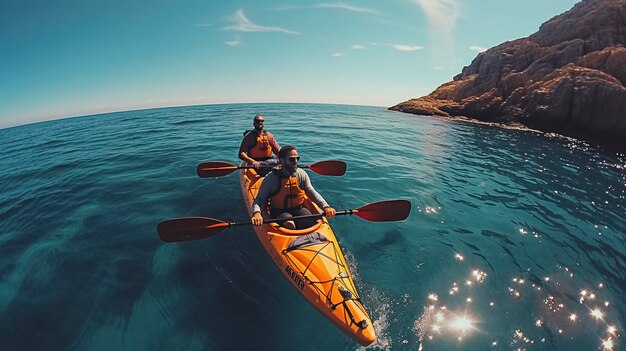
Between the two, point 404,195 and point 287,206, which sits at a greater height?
point 287,206

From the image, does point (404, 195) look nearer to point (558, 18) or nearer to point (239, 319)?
point (239, 319)

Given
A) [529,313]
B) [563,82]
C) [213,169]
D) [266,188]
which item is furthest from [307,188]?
[563,82]

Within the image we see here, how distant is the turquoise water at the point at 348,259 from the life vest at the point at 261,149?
1.55m

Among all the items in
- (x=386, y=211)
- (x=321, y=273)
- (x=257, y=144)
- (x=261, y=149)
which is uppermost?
(x=257, y=144)

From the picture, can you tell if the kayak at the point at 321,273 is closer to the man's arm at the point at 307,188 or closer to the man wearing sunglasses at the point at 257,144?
the man's arm at the point at 307,188

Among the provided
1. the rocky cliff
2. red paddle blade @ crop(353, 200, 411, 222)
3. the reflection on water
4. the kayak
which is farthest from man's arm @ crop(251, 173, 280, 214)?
the rocky cliff

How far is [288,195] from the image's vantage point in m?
6.03

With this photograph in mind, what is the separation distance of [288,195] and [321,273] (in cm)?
197

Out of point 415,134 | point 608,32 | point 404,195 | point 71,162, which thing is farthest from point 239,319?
point 608,32

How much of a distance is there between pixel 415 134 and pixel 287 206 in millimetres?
20968

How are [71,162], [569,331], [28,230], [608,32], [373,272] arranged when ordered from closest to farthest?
[569,331], [373,272], [28,230], [71,162], [608,32]

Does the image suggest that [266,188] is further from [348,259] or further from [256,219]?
[348,259]

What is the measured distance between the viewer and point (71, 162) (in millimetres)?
15789

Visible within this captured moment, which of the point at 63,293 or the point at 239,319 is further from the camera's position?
the point at 63,293
